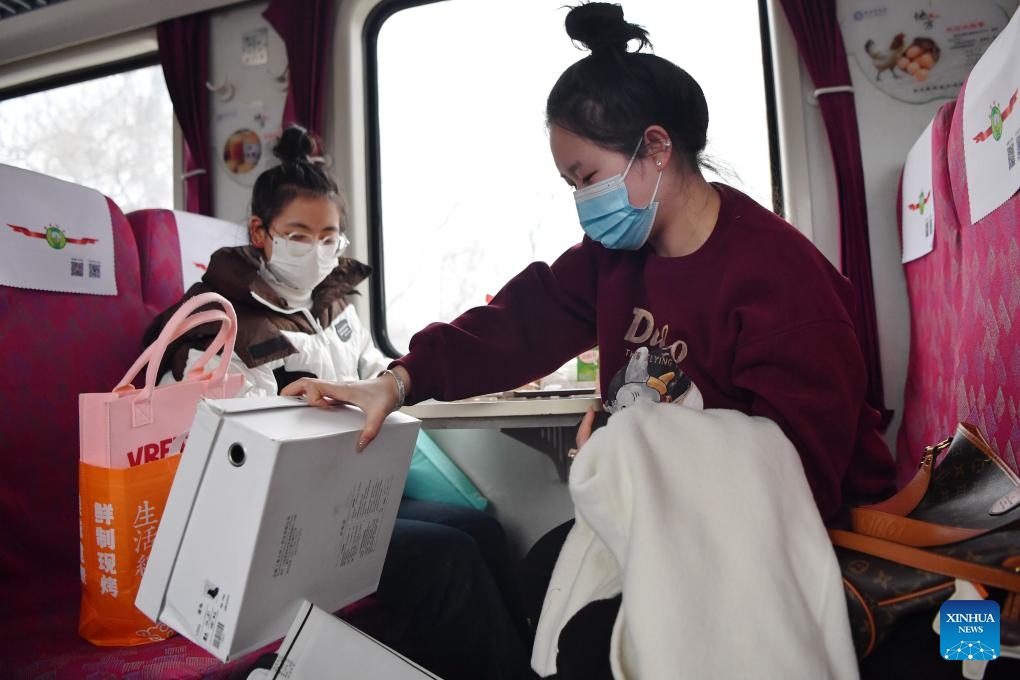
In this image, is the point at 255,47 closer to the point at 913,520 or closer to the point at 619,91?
the point at 619,91

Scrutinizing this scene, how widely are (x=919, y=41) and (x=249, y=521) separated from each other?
6.62 feet

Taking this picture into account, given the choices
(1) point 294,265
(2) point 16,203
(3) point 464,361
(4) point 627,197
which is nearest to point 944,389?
(4) point 627,197

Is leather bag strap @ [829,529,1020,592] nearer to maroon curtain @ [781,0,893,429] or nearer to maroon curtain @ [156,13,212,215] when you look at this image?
maroon curtain @ [781,0,893,429]

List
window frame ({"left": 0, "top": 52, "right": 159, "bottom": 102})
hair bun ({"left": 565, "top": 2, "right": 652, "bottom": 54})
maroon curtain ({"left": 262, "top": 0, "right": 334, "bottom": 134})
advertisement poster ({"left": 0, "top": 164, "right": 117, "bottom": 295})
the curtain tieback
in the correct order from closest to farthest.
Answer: hair bun ({"left": 565, "top": 2, "right": 652, "bottom": 54}), advertisement poster ({"left": 0, "top": 164, "right": 117, "bottom": 295}), the curtain tieback, maroon curtain ({"left": 262, "top": 0, "right": 334, "bottom": 134}), window frame ({"left": 0, "top": 52, "right": 159, "bottom": 102})

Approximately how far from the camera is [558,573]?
80cm

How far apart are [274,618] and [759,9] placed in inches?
81.7

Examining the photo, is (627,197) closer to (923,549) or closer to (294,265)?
(923,549)

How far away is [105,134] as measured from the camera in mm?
3025

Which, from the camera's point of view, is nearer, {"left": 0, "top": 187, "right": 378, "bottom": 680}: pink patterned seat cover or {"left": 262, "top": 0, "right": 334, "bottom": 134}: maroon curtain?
{"left": 0, "top": 187, "right": 378, "bottom": 680}: pink patterned seat cover

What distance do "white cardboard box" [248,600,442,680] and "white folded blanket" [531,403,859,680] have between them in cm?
26

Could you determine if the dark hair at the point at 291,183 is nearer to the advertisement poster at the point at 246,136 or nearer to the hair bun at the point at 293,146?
the hair bun at the point at 293,146

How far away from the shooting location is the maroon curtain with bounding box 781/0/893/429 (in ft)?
6.14

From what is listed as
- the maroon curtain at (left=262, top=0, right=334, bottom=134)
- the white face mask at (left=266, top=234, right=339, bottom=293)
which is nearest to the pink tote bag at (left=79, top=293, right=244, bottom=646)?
the white face mask at (left=266, top=234, right=339, bottom=293)

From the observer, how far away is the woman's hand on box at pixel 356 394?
95 centimetres
